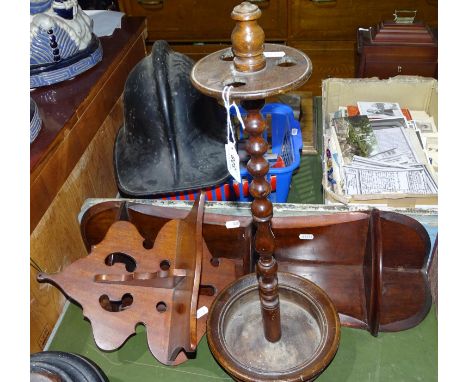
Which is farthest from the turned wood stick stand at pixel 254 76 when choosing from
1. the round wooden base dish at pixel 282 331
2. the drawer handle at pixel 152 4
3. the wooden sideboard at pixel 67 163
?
the drawer handle at pixel 152 4

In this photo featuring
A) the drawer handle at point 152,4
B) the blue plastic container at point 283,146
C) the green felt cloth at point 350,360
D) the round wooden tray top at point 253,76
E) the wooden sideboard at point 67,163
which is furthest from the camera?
the drawer handle at point 152,4

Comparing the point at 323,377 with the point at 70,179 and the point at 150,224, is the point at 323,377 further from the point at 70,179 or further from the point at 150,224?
the point at 70,179

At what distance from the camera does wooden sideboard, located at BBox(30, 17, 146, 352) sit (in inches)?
45.2

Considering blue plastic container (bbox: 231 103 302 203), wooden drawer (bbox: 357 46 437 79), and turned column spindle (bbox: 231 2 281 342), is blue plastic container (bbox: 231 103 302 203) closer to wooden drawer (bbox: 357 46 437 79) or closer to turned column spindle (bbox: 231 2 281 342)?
wooden drawer (bbox: 357 46 437 79)

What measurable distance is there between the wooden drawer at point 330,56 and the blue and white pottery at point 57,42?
1156 millimetres

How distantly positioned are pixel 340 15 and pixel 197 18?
70 centimetres

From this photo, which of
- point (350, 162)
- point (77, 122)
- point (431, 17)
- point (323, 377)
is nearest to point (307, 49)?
point (431, 17)

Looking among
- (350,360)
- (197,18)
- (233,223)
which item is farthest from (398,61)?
(350,360)

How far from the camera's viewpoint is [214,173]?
1.38m

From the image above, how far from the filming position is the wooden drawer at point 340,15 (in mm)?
2145

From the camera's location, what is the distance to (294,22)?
224 cm

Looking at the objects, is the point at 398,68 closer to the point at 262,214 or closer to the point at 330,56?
the point at 330,56

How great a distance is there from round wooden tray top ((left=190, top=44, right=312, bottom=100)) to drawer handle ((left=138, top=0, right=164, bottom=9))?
5.51ft

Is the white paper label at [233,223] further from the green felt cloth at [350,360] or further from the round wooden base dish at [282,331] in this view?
the green felt cloth at [350,360]
